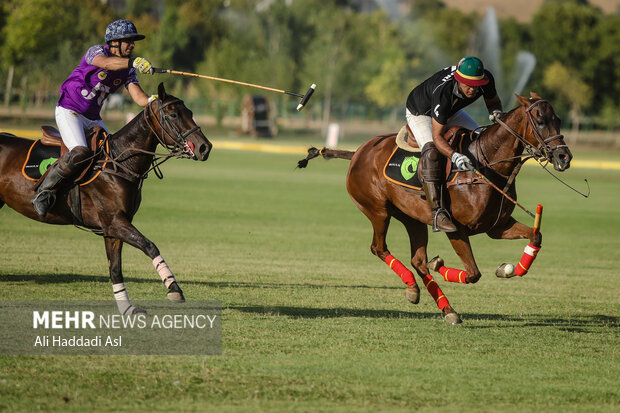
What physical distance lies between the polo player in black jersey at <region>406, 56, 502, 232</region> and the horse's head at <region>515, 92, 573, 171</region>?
57cm

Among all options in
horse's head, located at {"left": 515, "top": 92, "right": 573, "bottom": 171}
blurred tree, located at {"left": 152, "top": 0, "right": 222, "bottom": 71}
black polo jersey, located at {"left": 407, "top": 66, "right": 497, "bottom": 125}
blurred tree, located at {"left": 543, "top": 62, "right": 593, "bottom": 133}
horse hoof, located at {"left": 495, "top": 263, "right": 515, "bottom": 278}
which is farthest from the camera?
blurred tree, located at {"left": 543, "top": 62, "right": 593, "bottom": 133}

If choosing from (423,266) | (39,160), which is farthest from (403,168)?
(39,160)

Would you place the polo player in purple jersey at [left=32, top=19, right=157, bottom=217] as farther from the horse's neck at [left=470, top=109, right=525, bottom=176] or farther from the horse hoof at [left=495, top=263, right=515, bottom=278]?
the horse hoof at [left=495, top=263, right=515, bottom=278]

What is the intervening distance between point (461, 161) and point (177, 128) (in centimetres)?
301

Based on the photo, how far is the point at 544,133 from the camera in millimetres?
9414

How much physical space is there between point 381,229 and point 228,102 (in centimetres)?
6188

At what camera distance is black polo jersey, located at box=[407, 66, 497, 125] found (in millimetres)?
9984

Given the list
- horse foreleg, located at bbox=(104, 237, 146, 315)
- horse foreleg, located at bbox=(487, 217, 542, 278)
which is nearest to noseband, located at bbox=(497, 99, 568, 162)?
horse foreleg, located at bbox=(487, 217, 542, 278)

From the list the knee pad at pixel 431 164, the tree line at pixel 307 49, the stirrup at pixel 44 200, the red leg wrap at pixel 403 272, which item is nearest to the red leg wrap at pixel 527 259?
the knee pad at pixel 431 164

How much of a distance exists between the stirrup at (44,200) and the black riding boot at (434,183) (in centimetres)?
408

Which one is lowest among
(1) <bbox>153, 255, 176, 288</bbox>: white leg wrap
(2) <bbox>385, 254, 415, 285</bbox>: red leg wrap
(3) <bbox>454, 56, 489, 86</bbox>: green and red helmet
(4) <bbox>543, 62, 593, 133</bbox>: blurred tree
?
(4) <bbox>543, 62, 593, 133</bbox>: blurred tree

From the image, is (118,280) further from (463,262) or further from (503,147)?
(503,147)

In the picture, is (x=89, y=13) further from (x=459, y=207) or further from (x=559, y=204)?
(x=459, y=207)

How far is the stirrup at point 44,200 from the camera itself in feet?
32.5
